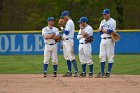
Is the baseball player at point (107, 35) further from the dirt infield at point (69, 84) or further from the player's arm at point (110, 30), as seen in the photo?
the dirt infield at point (69, 84)

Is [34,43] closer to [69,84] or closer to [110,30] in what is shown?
[110,30]

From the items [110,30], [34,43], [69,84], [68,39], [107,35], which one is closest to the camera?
[69,84]

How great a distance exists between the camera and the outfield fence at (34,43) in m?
28.6

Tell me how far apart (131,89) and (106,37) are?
3.66 metres

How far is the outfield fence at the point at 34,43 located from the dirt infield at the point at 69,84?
39.7ft

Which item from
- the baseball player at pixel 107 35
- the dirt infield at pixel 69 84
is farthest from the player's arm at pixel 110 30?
the dirt infield at pixel 69 84

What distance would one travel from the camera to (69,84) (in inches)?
A: 552

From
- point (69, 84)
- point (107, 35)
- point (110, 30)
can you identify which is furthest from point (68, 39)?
point (69, 84)

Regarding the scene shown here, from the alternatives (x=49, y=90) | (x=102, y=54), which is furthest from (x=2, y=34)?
(x=49, y=90)

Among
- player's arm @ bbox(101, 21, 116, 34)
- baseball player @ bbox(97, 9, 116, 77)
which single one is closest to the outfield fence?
baseball player @ bbox(97, 9, 116, 77)

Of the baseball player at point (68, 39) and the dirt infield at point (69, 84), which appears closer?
the dirt infield at point (69, 84)

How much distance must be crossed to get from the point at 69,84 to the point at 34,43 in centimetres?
1476

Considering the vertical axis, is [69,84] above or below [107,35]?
below

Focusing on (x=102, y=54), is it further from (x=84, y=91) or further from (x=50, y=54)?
(x=84, y=91)
